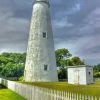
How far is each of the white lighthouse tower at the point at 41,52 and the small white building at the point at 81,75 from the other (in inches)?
101

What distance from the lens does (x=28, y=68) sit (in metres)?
41.6

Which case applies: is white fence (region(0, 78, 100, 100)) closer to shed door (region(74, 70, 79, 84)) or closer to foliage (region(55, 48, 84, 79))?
shed door (region(74, 70, 79, 84))

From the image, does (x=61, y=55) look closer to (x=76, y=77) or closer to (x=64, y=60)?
(x=64, y=60)

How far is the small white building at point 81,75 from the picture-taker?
3881 centimetres

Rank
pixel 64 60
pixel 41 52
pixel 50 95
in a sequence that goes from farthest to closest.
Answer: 1. pixel 64 60
2. pixel 41 52
3. pixel 50 95

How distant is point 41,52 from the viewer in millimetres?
40906

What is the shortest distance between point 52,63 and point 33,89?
2246 centimetres

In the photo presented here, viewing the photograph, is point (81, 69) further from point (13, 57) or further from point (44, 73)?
point (13, 57)

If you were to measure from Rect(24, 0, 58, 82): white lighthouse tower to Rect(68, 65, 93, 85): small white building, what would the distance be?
2.57 m

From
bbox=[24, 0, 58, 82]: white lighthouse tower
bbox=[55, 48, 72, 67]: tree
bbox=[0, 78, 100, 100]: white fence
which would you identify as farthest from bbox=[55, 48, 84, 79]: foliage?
bbox=[0, 78, 100, 100]: white fence

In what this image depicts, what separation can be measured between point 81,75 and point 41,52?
21.6 feet

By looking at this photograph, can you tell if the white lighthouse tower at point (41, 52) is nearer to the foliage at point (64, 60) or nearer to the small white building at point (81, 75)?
the small white building at point (81, 75)

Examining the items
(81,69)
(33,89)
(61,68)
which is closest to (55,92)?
(33,89)

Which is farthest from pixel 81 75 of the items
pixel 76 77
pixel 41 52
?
pixel 41 52
